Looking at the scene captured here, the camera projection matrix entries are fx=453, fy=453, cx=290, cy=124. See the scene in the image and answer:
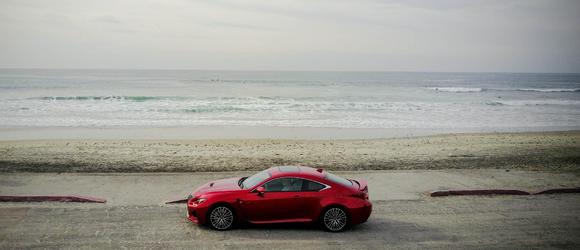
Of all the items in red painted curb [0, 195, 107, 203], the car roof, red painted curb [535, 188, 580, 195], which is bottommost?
red painted curb [535, 188, 580, 195]

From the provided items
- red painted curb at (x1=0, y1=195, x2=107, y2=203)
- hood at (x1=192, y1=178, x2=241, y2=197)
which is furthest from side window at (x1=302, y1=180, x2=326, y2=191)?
red painted curb at (x1=0, y1=195, x2=107, y2=203)

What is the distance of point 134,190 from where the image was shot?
1263cm

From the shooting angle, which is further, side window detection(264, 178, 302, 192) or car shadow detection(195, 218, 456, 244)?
side window detection(264, 178, 302, 192)

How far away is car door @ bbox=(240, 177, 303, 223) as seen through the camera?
9487 millimetres

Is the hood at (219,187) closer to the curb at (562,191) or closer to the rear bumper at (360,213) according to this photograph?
the rear bumper at (360,213)

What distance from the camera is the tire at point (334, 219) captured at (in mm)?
9531

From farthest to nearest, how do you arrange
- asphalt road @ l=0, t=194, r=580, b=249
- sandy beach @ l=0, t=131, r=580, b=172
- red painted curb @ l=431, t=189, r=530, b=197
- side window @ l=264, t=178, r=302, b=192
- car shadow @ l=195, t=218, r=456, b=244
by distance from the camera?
sandy beach @ l=0, t=131, r=580, b=172 → red painted curb @ l=431, t=189, r=530, b=197 → side window @ l=264, t=178, r=302, b=192 → car shadow @ l=195, t=218, r=456, b=244 → asphalt road @ l=0, t=194, r=580, b=249

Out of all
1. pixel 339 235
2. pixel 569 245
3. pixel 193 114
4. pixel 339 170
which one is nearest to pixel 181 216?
pixel 339 235

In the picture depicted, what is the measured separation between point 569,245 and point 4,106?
146ft

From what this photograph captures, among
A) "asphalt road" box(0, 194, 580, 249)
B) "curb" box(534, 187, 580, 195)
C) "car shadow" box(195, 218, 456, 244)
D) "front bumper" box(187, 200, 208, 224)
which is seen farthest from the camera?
"curb" box(534, 187, 580, 195)

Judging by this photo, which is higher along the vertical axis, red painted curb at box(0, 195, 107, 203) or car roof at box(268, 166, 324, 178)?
car roof at box(268, 166, 324, 178)

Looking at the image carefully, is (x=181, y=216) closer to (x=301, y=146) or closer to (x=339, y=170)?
(x=339, y=170)

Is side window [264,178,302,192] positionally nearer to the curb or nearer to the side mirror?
the side mirror

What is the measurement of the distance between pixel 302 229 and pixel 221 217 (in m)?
1.76
